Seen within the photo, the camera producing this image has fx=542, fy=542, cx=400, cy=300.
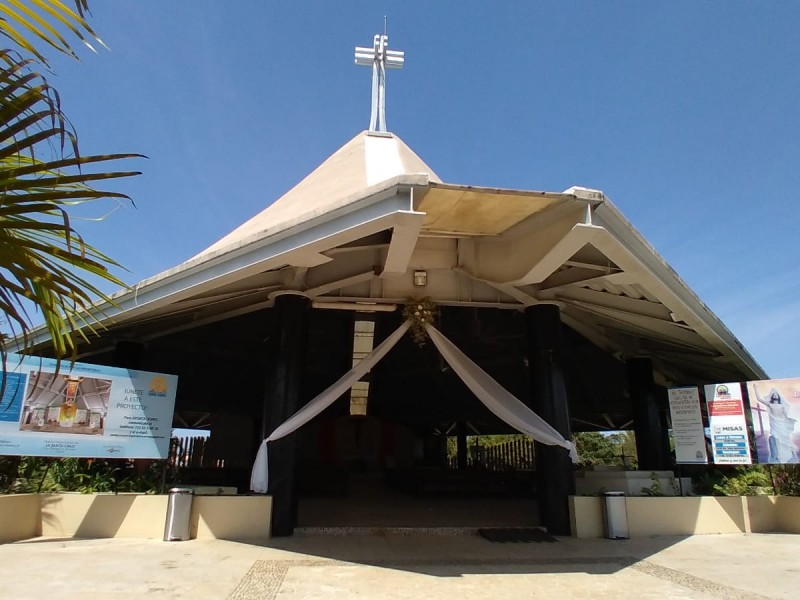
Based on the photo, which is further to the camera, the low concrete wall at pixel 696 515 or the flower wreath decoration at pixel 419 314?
the flower wreath decoration at pixel 419 314

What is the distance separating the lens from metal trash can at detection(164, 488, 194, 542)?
310 inches

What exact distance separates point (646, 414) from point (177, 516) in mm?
11085

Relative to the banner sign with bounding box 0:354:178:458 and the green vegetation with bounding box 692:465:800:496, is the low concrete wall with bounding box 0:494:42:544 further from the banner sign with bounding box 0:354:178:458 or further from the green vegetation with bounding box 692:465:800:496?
the green vegetation with bounding box 692:465:800:496

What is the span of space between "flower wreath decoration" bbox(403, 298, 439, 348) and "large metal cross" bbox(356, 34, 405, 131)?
5.17m

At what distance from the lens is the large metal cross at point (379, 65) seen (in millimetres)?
12320

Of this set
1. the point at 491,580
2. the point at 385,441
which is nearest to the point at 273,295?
the point at 491,580

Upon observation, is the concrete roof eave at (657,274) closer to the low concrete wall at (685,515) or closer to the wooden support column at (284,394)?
the low concrete wall at (685,515)

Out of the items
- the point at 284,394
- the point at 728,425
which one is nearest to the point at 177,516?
the point at 284,394

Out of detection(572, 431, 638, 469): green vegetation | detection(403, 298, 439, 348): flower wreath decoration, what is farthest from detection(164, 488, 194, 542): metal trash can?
detection(572, 431, 638, 469): green vegetation

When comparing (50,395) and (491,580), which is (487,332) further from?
(50,395)

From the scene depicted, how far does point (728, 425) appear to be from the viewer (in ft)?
31.1

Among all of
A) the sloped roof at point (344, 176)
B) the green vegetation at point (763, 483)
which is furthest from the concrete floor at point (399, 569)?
the sloped roof at point (344, 176)

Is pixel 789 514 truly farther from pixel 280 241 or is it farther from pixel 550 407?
pixel 280 241

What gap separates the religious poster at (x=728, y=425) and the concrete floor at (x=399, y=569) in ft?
4.56
